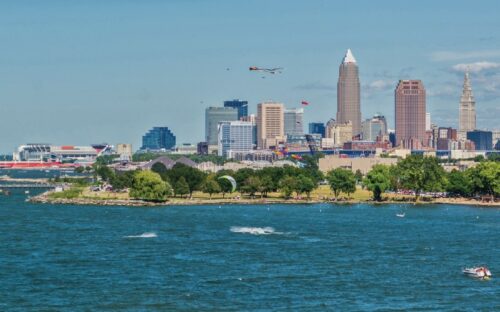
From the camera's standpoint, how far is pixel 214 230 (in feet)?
252

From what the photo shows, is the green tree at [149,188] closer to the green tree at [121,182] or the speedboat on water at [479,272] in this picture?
the green tree at [121,182]

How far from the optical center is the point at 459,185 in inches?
4705

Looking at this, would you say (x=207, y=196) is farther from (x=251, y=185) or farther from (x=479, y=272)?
(x=479, y=272)

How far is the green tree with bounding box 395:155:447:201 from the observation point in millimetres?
116375

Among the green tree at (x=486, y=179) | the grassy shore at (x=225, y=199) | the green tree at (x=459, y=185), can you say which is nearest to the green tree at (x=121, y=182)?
the grassy shore at (x=225, y=199)

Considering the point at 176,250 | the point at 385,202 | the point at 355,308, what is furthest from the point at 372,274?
the point at 385,202

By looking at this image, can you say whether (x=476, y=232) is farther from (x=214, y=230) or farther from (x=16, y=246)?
(x=16, y=246)

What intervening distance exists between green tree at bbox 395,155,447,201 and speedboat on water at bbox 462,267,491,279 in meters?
61.7

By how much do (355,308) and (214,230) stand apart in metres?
32.9

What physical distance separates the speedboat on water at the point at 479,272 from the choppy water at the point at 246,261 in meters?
0.55

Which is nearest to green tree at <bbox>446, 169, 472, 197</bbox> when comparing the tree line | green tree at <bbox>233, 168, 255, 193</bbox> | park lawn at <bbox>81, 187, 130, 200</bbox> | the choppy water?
the tree line

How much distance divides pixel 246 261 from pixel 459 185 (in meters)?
65.2

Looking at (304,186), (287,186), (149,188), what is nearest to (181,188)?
(149,188)

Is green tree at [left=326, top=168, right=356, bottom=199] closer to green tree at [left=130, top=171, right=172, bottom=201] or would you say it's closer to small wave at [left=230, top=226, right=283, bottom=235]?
green tree at [left=130, top=171, right=172, bottom=201]
